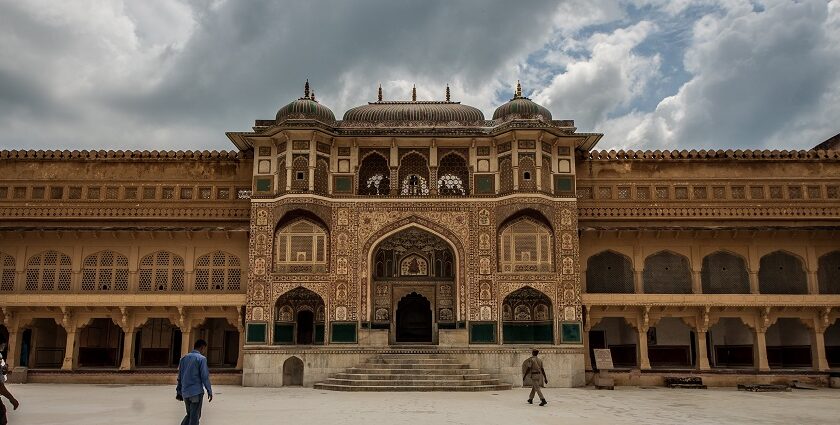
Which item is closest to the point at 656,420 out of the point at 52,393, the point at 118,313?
the point at 52,393

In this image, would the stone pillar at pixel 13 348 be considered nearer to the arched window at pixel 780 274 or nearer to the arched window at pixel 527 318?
the arched window at pixel 527 318

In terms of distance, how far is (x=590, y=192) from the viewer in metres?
26.0

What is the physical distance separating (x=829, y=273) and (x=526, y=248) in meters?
11.1

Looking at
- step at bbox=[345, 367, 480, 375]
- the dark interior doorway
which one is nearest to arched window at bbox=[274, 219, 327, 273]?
the dark interior doorway

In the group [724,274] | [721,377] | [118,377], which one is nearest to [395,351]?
[118,377]

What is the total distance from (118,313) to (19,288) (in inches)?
145

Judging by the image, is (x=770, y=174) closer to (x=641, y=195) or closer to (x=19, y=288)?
(x=641, y=195)

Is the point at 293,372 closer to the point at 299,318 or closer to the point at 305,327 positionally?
the point at 305,327

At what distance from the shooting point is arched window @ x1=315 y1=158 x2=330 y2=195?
24.2 m

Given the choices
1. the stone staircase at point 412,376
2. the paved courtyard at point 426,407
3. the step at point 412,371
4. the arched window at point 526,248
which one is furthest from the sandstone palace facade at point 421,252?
the paved courtyard at point 426,407

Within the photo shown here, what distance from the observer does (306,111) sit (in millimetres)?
24609

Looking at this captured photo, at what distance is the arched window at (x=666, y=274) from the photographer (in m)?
25.6

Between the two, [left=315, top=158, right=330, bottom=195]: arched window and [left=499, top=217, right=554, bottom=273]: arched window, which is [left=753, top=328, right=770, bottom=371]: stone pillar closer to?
[left=499, top=217, right=554, bottom=273]: arched window

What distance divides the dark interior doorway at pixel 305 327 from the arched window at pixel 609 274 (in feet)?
31.6
